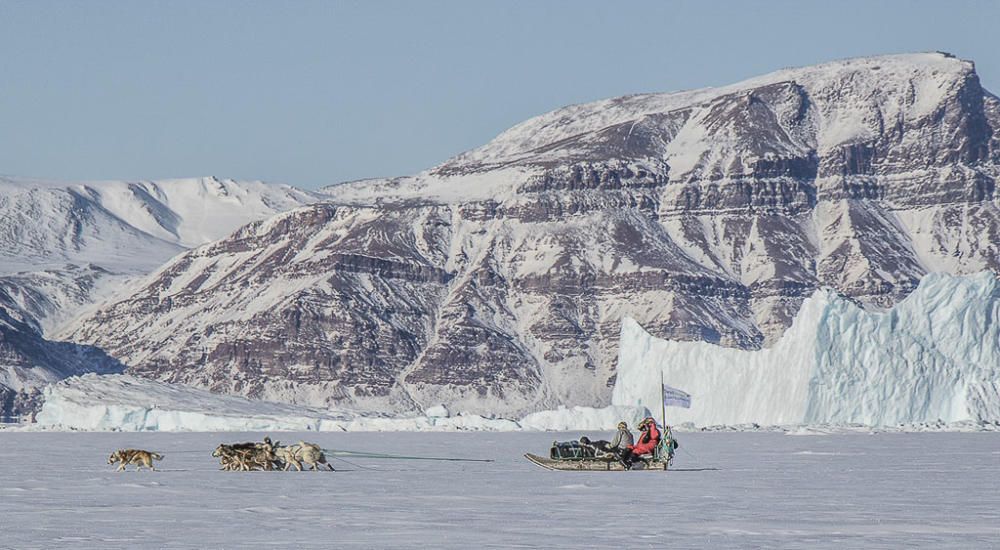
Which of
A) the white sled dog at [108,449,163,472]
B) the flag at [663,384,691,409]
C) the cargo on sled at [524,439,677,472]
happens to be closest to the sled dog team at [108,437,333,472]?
the white sled dog at [108,449,163,472]

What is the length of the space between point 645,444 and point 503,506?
29.8 meters

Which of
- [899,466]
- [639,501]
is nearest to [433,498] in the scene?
[639,501]

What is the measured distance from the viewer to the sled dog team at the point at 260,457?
8750 cm

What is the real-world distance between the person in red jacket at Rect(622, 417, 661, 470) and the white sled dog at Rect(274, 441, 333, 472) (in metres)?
14.7

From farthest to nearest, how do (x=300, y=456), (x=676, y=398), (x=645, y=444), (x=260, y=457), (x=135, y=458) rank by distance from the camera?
(x=676, y=398) < (x=135, y=458) < (x=645, y=444) < (x=300, y=456) < (x=260, y=457)

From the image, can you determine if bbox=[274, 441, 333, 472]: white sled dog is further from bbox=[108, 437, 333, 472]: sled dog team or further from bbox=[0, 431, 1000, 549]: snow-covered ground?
bbox=[0, 431, 1000, 549]: snow-covered ground

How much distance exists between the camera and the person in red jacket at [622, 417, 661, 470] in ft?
286

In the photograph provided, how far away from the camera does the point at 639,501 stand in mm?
62281

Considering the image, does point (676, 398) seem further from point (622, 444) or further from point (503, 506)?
point (503, 506)

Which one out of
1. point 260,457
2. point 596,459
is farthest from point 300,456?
point 596,459

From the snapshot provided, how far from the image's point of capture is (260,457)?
8775 cm

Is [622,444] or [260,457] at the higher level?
[622,444]

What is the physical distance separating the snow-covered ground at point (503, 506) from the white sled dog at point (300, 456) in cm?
144

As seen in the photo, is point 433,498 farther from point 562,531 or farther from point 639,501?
point 562,531
